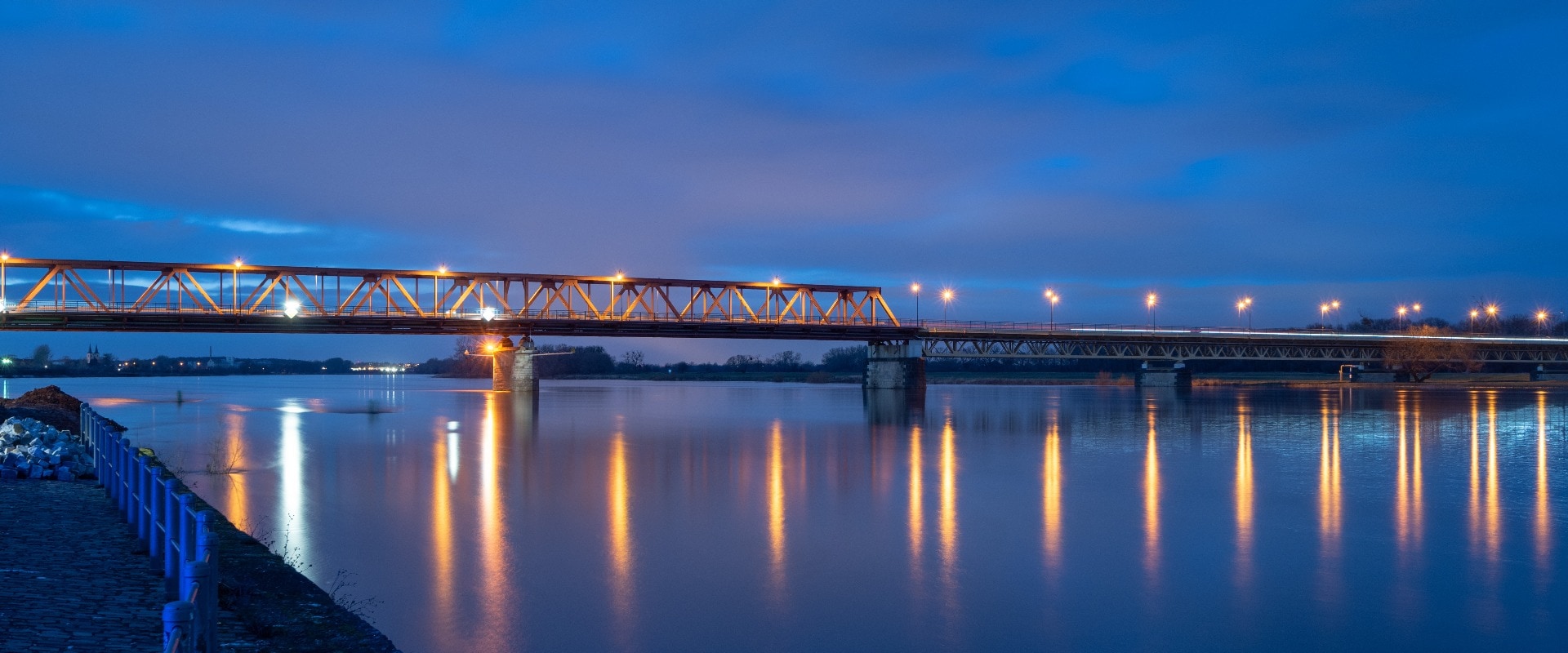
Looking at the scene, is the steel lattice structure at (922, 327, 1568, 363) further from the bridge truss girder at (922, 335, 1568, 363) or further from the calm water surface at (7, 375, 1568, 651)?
the calm water surface at (7, 375, 1568, 651)

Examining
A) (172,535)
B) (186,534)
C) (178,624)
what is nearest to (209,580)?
(178,624)

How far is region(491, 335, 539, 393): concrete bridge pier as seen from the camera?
93.1 meters

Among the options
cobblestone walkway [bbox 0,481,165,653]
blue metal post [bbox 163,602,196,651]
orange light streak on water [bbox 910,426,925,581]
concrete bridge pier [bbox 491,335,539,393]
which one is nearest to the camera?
blue metal post [bbox 163,602,196,651]

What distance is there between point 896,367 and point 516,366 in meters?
36.3

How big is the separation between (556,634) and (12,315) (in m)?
86.3

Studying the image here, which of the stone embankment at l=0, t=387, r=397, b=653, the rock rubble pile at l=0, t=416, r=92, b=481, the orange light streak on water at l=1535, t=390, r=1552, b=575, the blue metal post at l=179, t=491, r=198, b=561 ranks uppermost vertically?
the blue metal post at l=179, t=491, r=198, b=561

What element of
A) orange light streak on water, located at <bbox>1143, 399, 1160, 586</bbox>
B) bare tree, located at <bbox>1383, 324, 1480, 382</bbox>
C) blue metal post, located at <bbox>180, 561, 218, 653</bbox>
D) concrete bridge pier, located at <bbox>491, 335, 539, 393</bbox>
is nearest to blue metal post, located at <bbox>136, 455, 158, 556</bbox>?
blue metal post, located at <bbox>180, 561, 218, 653</bbox>

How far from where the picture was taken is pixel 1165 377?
396 ft

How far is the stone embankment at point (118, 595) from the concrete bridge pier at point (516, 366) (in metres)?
77.0

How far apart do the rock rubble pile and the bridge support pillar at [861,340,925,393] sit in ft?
263

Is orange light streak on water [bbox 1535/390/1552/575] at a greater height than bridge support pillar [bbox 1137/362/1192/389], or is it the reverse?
orange light streak on water [bbox 1535/390/1552/575]

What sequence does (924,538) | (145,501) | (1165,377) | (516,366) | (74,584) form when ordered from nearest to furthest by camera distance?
(74,584)
(145,501)
(924,538)
(516,366)
(1165,377)

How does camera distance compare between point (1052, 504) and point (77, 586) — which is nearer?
point (77, 586)

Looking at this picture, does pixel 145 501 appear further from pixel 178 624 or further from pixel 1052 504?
pixel 1052 504
